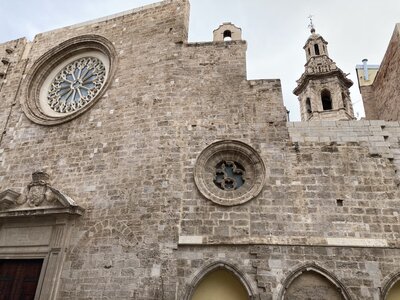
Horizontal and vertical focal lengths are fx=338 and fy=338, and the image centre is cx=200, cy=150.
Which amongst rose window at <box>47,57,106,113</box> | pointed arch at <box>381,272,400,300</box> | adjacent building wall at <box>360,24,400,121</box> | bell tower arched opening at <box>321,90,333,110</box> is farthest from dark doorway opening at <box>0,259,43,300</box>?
bell tower arched opening at <box>321,90,333,110</box>

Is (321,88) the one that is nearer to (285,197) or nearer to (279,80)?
(279,80)

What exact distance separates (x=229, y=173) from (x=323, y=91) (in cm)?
1568

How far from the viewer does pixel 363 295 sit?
5629mm

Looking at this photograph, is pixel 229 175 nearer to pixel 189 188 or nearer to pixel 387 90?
pixel 189 188

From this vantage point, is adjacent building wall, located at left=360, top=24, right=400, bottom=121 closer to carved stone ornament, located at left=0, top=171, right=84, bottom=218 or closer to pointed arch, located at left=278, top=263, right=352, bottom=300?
pointed arch, located at left=278, top=263, right=352, bottom=300

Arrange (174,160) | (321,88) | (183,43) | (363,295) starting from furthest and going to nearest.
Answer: (321,88) → (183,43) → (174,160) → (363,295)

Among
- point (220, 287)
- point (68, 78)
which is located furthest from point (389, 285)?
point (68, 78)

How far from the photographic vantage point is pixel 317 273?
19.3 feet

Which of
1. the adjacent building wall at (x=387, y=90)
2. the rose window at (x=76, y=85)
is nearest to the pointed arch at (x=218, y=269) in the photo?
the rose window at (x=76, y=85)

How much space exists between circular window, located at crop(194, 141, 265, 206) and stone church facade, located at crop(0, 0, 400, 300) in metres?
0.03

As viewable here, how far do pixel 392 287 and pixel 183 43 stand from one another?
6962mm

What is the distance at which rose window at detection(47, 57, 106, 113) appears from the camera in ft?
30.5

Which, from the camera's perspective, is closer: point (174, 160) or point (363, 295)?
point (363, 295)

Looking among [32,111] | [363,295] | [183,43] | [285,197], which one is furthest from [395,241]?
[32,111]
